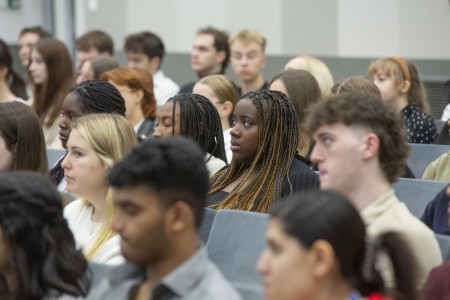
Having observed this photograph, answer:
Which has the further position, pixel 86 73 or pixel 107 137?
pixel 86 73

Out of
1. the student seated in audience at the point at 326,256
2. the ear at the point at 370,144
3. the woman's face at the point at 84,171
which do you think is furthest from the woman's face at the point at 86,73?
the student seated in audience at the point at 326,256

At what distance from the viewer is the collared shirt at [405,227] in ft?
9.74

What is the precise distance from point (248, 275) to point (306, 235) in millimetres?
1037

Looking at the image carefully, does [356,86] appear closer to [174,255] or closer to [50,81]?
[50,81]

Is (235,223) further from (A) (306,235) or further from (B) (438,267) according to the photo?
(A) (306,235)

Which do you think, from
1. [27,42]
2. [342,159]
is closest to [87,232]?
[342,159]

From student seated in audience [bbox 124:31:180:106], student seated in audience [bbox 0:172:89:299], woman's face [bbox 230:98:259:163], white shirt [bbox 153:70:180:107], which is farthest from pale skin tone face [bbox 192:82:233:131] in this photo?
student seated in audience [bbox 0:172:89:299]

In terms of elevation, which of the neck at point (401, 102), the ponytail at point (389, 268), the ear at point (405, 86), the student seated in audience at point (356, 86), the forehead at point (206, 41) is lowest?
the ponytail at point (389, 268)

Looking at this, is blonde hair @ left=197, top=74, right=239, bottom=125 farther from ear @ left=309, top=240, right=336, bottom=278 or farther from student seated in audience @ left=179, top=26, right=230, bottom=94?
ear @ left=309, top=240, right=336, bottom=278

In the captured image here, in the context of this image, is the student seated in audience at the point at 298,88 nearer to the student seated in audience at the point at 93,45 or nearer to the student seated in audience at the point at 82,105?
the student seated in audience at the point at 82,105

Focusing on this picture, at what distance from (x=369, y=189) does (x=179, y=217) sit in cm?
84

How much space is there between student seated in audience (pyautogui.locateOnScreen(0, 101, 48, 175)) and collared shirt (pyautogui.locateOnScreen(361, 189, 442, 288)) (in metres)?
1.74

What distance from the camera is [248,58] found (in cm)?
802

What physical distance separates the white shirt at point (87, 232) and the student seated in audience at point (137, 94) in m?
2.38
